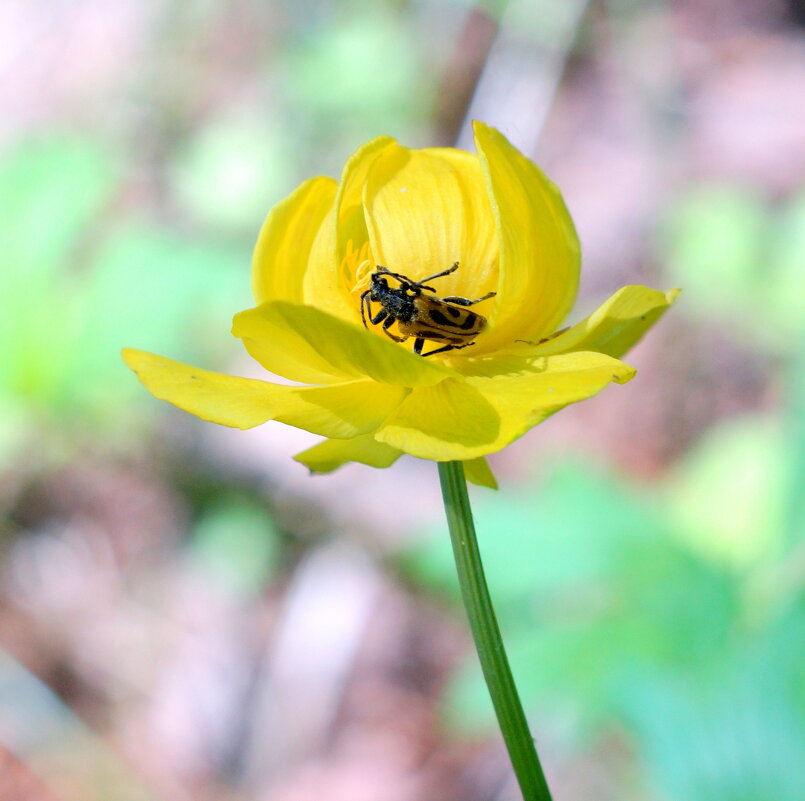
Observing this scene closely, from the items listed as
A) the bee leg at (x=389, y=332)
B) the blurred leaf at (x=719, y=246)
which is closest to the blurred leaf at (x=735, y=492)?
the blurred leaf at (x=719, y=246)

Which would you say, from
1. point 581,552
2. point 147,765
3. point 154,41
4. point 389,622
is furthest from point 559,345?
point 154,41

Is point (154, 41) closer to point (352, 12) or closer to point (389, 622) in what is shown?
point (352, 12)

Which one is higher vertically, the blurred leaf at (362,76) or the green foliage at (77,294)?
the blurred leaf at (362,76)

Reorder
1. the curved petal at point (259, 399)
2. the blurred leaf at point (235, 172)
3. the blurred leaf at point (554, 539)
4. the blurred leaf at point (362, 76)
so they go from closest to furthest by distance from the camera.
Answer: the curved petal at point (259, 399) < the blurred leaf at point (554, 539) < the blurred leaf at point (235, 172) < the blurred leaf at point (362, 76)

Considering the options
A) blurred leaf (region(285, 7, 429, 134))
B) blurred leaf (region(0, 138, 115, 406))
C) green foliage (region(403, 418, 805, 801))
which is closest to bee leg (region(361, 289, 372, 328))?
green foliage (region(403, 418, 805, 801))

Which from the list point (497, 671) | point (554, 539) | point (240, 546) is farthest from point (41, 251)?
point (497, 671)

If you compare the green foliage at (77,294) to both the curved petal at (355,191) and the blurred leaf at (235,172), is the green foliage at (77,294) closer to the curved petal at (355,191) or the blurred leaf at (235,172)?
the blurred leaf at (235,172)
